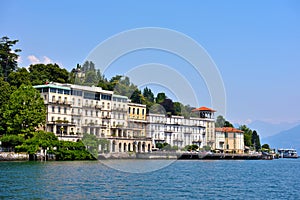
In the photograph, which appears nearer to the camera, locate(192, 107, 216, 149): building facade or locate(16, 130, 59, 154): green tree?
locate(16, 130, 59, 154): green tree

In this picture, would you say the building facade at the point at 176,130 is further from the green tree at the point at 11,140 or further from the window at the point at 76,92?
the green tree at the point at 11,140

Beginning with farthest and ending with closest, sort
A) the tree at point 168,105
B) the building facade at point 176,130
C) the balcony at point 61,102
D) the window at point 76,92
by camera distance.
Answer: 1. the building facade at point 176,130
2. the tree at point 168,105
3. the window at point 76,92
4. the balcony at point 61,102

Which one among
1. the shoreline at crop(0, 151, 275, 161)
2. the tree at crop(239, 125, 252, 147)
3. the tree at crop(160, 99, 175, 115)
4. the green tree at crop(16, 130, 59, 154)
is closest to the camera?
the shoreline at crop(0, 151, 275, 161)

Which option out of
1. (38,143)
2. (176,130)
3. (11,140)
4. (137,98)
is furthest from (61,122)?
(176,130)

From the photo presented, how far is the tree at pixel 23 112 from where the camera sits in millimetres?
73250

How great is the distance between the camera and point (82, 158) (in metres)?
77.1

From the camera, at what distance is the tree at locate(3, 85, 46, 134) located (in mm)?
73250

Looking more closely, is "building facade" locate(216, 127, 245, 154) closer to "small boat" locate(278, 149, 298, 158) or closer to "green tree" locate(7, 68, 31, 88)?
"small boat" locate(278, 149, 298, 158)

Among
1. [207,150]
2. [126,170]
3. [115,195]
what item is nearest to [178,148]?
[207,150]

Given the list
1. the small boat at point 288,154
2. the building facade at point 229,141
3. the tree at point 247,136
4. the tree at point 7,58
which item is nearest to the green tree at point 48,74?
the tree at point 7,58

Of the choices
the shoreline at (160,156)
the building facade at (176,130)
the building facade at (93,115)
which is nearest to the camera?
the shoreline at (160,156)

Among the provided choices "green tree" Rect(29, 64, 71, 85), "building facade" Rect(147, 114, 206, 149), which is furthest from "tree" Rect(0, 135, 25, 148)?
"building facade" Rect(147, 114, 206, 149)

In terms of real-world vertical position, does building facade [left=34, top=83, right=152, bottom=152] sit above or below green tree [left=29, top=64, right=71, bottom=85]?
below

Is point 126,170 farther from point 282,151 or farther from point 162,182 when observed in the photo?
point 282,151
